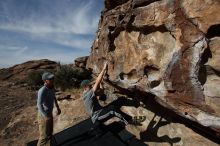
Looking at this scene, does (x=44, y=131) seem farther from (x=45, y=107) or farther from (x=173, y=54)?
(x=173, y=54)

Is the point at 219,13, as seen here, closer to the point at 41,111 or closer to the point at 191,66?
the point at 191,66

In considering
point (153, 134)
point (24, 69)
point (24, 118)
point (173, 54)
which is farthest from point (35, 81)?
point (173, 54)

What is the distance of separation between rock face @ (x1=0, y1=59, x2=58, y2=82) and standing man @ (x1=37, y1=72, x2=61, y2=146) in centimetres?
1848

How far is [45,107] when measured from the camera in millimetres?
6637

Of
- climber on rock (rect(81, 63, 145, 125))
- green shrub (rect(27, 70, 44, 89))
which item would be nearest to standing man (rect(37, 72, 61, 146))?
climber on rock (rect(81, 63, 145, 125))

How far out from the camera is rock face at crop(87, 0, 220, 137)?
189 inches

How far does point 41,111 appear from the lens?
6.58 meters

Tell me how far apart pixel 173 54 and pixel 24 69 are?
75.3 feet

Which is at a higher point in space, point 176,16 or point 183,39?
point 176,16

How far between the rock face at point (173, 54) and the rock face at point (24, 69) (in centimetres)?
1891

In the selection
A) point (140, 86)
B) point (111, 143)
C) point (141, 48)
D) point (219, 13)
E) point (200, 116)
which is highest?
point (219, 13)

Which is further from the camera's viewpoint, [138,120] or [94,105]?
[138,120]

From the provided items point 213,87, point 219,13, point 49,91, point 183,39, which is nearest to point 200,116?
point 213,87

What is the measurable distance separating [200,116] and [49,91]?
3.65m
